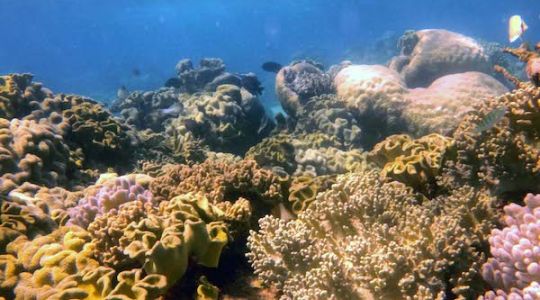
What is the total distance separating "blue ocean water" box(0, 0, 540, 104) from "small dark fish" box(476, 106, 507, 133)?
2885 centimetres

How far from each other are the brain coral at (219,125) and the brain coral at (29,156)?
3234 mm

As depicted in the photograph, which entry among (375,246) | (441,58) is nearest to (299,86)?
(441,58)

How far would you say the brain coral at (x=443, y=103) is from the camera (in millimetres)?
8312

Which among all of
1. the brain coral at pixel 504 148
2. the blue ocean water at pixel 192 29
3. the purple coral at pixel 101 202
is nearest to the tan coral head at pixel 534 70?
the brain coral at pixel 504 148

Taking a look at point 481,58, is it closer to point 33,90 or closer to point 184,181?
point 184,181

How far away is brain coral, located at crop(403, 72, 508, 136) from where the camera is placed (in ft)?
27.3

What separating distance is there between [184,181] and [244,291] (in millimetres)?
1426

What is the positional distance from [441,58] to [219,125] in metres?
7.61

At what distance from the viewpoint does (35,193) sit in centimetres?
471

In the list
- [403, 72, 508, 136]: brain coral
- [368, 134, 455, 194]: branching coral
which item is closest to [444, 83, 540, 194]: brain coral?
[368, 134, 455, 194]: branching coral

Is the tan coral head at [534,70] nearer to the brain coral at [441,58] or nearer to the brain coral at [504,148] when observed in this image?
the brain coral at [504,148]

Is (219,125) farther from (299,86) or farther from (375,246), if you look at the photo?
(375,246)

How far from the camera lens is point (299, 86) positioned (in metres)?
10.9

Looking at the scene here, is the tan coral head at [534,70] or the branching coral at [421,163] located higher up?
the tan coral head at [534,70]
